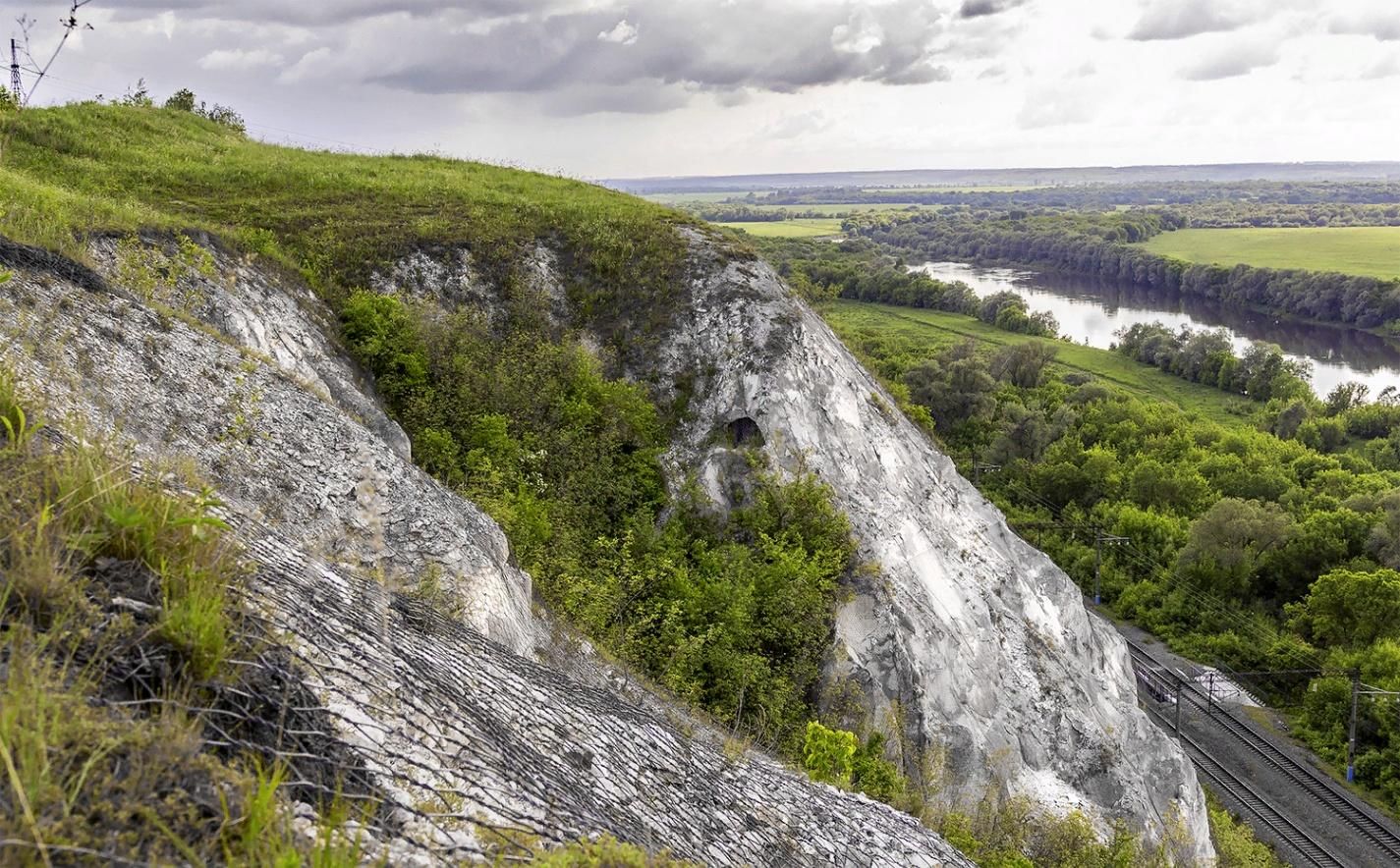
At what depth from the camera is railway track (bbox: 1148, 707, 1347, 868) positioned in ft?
83.5

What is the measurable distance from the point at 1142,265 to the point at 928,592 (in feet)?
474

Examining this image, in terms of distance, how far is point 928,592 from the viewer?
1838cm

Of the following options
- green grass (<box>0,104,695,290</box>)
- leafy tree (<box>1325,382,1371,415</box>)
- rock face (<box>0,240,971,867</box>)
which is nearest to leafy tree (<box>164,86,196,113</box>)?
green grass (<box>0,104,695,290</box>)

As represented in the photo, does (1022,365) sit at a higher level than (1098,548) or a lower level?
higher

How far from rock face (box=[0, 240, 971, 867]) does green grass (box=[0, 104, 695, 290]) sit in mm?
4467

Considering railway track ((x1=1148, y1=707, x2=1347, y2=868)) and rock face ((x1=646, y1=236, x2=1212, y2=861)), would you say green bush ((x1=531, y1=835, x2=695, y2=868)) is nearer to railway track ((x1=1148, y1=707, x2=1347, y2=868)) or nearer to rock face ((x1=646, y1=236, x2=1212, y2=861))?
rock face ((x1=646, y1=236, x2=1212, y2=861))

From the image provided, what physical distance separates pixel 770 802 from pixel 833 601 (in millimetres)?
8842

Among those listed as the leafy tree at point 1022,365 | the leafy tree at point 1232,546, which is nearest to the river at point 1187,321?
the leafy tree at point 1022,365

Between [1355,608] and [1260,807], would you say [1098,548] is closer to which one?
[1355,608]

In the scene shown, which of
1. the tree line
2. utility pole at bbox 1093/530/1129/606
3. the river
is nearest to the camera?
utility pole at bbox 1093/530/1129/606

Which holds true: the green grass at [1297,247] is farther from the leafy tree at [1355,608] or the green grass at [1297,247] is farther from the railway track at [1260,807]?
the railway track at [1260,807]

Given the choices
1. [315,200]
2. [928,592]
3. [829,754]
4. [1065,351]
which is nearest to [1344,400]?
[1065,351]

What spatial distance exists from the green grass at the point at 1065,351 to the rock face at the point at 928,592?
41.8 meters

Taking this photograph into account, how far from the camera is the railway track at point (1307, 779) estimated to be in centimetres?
2612
